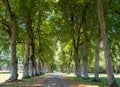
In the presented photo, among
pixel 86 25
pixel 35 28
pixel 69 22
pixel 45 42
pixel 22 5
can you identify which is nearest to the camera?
pixel 22 5

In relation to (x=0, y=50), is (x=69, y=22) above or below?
above

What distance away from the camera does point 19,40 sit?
41.8 metres

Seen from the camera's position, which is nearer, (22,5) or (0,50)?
(22,5)

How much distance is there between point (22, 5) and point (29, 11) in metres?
2.19

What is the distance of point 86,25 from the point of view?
3412 cm

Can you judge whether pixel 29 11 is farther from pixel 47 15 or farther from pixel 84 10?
pixel 47 15

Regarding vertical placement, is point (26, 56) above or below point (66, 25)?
below

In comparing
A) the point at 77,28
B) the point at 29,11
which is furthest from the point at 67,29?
the point at 29,11

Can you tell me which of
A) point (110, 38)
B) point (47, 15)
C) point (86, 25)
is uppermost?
point (47, 15)

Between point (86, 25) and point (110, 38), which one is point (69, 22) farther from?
point (110, 38)

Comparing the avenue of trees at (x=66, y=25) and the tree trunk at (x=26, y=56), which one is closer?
the avenue of trees at (x=66, y=25)

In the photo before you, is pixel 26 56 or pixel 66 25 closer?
pixel 26 56

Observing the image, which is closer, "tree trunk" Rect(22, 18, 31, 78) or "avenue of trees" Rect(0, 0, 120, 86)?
"avenue of trees" Rect(0, 0, 120, 86)

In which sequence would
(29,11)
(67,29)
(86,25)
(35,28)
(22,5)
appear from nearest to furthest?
(22,5) < (29,11) < (86,25) < (67,29) < (35,28)
